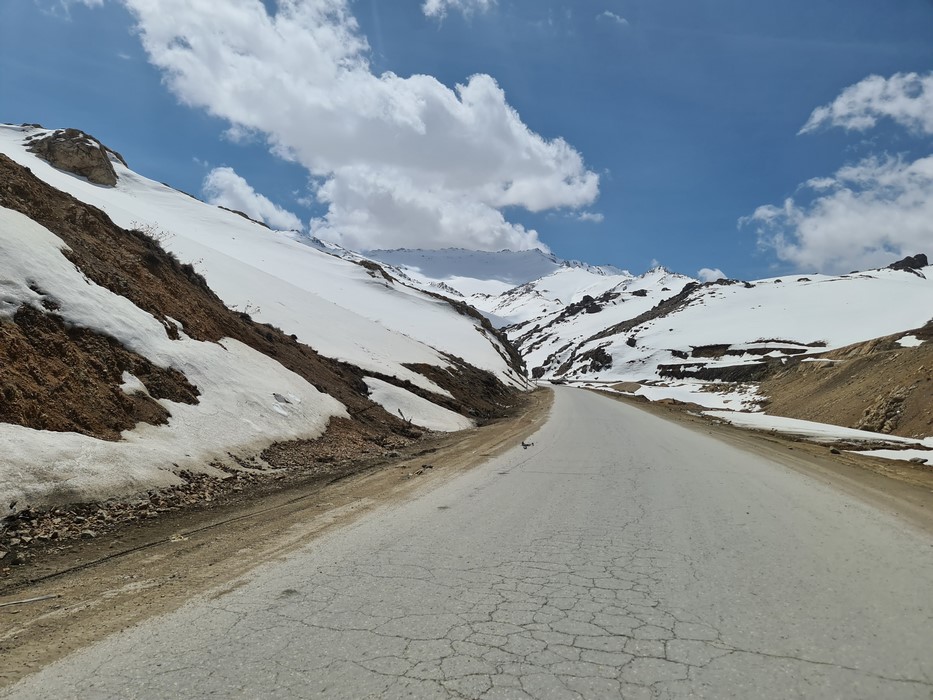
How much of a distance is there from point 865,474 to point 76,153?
74.8 meters

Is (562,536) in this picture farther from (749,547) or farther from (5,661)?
(5,661)

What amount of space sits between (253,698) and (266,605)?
50.7 inches

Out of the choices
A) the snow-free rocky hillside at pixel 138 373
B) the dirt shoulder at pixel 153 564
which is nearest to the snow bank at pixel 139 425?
the snow-free rocky hillside at pixel 138 373

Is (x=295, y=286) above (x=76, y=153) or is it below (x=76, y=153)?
below

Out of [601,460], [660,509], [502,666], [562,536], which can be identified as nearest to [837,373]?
[601,460]

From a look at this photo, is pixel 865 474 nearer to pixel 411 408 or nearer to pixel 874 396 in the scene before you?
pixel 874 396

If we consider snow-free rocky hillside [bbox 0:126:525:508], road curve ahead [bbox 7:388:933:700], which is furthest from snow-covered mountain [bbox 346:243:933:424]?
road curve ahead [bbox 7:388:933:700]

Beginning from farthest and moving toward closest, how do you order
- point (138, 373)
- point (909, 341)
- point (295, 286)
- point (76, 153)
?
point (76, 153)
point (909, 341)
point (295, 286)
point (138, 373)

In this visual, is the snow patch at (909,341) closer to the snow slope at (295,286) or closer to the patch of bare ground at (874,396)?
the patch of bare ground at (874,396)

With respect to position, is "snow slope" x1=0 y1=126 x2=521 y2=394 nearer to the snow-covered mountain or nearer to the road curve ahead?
the road curve ahead

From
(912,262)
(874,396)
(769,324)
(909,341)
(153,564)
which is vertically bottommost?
(153,564)

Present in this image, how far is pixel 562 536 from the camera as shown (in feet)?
19.9

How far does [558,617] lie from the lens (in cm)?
393

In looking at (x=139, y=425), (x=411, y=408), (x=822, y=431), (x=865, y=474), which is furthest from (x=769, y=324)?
(x=139, y=425)
